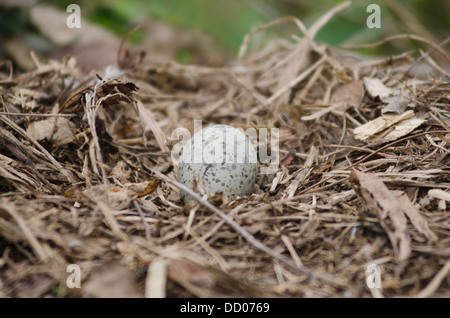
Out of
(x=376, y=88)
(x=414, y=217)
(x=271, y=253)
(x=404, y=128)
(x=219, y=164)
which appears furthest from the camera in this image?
(x=376, y=88)

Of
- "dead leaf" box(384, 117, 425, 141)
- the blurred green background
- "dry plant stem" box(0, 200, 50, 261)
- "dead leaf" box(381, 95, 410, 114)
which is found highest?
the blurred green background

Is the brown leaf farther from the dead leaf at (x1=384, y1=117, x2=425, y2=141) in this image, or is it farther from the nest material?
the dead leaf at (x1=384, y1=117, x2=425, y2=141)

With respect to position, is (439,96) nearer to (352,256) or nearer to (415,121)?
(415,121)

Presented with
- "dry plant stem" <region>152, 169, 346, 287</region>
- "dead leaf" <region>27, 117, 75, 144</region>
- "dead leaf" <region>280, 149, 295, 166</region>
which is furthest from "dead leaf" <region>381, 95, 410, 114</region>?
"dead leaf" <region>27, 117, 75, 144</region>

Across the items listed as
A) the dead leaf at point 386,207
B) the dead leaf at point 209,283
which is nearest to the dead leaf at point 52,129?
the dead leaf at point 209,283

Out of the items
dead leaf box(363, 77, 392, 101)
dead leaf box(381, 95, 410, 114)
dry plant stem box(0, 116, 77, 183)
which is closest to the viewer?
dry plant stem box(0, 116, 77, 183)

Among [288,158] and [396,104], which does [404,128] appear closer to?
[396,104]

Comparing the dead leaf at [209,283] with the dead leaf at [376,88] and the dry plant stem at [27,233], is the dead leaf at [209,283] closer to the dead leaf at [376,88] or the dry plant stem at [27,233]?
the dry plant stem at [27,233]

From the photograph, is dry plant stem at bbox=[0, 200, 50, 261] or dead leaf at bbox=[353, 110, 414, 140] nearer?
dry plant stem at bbox=[0, 200, 50, 261]

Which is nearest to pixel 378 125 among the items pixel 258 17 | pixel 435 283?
pixel 435 283
